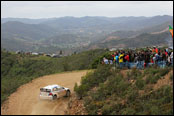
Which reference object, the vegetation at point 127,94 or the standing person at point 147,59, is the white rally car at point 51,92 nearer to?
the vegetation at point 127,94

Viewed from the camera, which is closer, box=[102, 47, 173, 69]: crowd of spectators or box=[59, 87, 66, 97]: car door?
box=[102, 47, 173, 69]: crowd of spectators

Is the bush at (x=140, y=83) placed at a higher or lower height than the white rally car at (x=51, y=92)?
higher

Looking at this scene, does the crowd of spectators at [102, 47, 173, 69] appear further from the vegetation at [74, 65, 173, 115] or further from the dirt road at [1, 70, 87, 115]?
the dirt road at [1, 70, 87, 115]

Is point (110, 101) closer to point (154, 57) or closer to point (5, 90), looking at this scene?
point (154, 57)

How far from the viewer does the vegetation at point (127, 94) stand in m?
13.5

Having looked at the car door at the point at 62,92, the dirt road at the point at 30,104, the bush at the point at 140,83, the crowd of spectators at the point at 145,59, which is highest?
the crowd of spectators at the point at 145,59

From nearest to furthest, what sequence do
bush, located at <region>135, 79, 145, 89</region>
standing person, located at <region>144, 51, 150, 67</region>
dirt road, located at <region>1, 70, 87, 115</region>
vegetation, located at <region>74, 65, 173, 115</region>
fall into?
1. vegetation, located at <region>74, 65, 173, 115</region>
2. bush, located at <region>135, 79, 145, 89</region>
3. dirt road, located at <region>1, 70, 87, 115</region>
4. standing person, located at <region>144, 51, 150, 67</region>

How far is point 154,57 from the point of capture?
1931 centimetres

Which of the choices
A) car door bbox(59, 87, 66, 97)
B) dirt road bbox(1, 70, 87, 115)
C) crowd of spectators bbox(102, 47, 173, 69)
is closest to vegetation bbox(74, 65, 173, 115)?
crowd of spectators bbox(102, 47, 173, 69)

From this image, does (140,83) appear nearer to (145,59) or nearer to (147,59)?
(145,59)

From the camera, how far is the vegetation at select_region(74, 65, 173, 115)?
13.5 meters

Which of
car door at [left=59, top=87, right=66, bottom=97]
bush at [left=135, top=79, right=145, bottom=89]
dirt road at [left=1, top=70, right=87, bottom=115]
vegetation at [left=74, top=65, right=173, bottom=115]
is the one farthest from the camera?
car door at [left=59, top=87, right=66, bottom=97]

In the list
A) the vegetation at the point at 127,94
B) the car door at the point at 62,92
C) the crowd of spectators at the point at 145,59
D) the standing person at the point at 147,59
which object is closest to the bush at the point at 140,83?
the vegetation at the point at 127,94

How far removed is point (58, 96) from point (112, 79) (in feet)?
14.3
